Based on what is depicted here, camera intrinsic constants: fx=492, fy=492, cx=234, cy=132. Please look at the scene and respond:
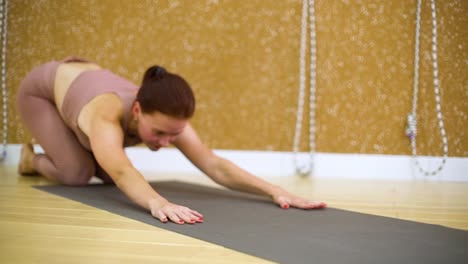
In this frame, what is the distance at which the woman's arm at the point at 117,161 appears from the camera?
1.47 meters

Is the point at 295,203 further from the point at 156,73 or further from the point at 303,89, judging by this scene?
the point at 303,89

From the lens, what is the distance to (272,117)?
126 inches

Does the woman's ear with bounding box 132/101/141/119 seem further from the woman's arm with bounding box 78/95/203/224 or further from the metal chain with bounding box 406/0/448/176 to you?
the metal chain with bounding box 406/0/448/176

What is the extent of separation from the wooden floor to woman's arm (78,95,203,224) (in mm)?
95

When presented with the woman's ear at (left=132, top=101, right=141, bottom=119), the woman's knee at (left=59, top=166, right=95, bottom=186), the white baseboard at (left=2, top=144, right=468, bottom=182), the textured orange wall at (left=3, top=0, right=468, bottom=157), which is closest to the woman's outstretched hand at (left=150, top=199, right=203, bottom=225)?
the woman's ear at (left=132, top=101, right=141, bottom=119)

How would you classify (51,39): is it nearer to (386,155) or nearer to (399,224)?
(386,155)

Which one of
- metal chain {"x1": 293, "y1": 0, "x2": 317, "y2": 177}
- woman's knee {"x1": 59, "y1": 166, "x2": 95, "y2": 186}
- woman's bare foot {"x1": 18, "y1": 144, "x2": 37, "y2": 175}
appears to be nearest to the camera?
woman's knee {"x1": 59, "y1": 166, "x2": 95, "y2": 186}

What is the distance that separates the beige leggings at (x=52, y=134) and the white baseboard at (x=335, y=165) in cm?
92

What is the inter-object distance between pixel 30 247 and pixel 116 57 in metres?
2.42

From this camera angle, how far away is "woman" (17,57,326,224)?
5.23 ft

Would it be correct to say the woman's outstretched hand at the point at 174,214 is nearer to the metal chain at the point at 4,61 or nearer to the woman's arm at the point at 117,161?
the woman's arm at the point at 117,161

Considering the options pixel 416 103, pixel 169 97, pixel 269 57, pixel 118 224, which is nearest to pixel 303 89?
pixel 269 57

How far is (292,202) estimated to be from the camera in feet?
5.82

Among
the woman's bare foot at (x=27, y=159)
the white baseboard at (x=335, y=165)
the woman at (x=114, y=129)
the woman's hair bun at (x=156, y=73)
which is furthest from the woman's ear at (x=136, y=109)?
the white baseboard at (x=335, y=165)
